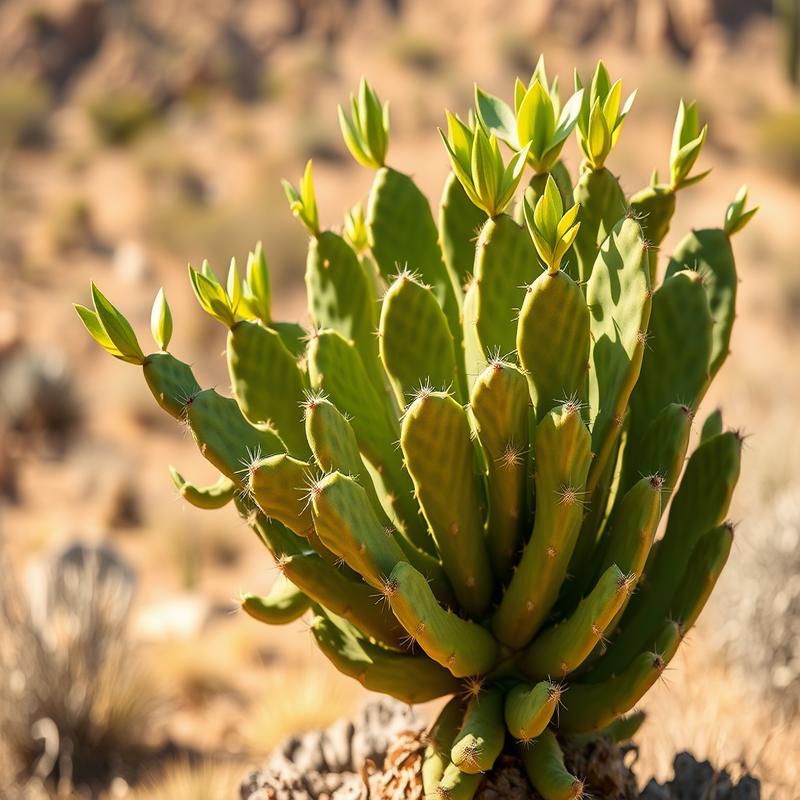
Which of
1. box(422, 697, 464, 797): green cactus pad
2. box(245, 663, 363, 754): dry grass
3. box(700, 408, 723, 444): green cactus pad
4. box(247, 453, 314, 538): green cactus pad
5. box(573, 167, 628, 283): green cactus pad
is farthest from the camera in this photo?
box(245, 663, 363, 754): dry grass

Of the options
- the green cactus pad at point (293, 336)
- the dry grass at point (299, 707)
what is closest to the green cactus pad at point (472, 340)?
the green cactus pad at point (293, 336)

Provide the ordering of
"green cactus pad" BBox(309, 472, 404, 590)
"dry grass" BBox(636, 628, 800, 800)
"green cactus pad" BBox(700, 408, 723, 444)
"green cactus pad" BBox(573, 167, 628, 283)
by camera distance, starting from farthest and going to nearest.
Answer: "dry grass" BBox(636, 628, 800, 800) → "green cactus pad" BBox(700, 408, 723, 444) → "green cactus pad" BBox(573, 167, 628, 283) → "green cactus pad" BBox(309, 472, 404, 590)

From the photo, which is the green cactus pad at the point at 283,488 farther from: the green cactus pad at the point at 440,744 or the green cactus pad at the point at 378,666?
the green cactus pad at the point at 440,744

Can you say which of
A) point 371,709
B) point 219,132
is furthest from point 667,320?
point 219,132

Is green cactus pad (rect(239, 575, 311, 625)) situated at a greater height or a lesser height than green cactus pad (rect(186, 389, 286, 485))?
lesser

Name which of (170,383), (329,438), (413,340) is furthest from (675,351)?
(170,383)

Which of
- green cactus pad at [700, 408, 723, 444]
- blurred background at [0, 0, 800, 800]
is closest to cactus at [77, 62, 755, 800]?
green cactus pad at [700, 408, 723, 444]

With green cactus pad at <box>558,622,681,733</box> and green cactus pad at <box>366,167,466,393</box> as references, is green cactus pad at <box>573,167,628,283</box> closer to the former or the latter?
green cactus pad at <box>366,167,466,393</box>
